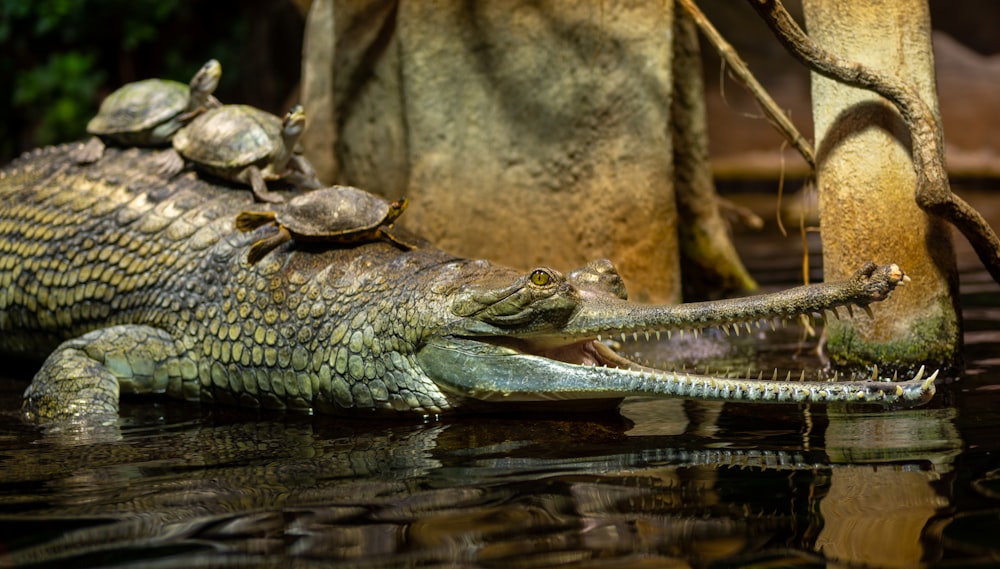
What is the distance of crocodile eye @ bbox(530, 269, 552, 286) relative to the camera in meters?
3.94

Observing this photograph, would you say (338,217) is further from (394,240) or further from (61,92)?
(61,92)

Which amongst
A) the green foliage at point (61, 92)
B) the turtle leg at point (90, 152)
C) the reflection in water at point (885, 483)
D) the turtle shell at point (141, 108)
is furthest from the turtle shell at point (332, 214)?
the green foliage at point (61, 92)

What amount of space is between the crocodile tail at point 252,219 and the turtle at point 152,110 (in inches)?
40.0

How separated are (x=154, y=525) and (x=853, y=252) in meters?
2.92

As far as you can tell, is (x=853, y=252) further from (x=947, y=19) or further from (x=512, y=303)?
(x=947, y=19)

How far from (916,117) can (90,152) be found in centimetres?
392

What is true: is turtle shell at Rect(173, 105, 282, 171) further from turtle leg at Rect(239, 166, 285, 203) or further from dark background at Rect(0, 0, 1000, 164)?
dark background at Rect(0, 0, 1000, 164)

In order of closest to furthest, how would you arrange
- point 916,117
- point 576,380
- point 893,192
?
point 576,380 → point 916,117 → point 893,192

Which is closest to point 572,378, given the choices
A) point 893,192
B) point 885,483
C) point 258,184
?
point 885,483

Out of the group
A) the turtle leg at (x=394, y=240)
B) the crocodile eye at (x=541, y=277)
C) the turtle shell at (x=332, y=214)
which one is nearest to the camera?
the crocodile eye at (x=541, y=277)

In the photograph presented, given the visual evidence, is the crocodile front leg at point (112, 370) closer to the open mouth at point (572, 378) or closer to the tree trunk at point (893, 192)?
the open mouth at point (572, 378)

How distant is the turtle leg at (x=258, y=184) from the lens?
17.2 feet

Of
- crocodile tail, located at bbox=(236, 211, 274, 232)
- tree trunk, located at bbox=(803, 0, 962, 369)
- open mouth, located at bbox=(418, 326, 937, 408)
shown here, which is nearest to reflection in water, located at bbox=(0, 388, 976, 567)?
open mouth, located at bbox=(418, 326, 937, 408)

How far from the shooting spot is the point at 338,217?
15.4ft
